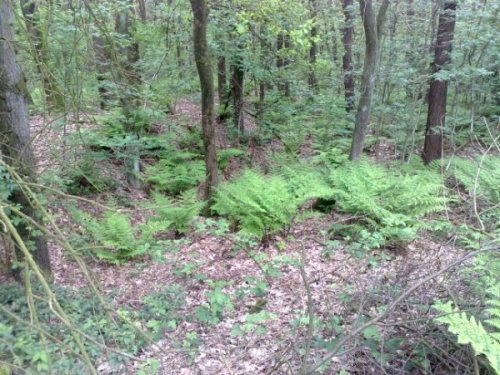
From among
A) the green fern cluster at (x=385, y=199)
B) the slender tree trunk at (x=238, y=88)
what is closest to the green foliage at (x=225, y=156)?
the slender tree trunk at (x=238, y=88)

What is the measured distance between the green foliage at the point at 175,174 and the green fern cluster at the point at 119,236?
88.4 inches

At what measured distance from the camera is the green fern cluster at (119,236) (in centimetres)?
602

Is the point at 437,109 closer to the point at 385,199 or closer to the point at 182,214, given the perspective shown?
the point at 385,199

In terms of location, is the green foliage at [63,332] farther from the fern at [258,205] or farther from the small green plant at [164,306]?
the fern at [258,205]

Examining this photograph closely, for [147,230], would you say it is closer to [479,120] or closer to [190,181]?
[190,181]

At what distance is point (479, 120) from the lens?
452 inches

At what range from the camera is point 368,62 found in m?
7.29

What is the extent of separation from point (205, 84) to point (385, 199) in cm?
316

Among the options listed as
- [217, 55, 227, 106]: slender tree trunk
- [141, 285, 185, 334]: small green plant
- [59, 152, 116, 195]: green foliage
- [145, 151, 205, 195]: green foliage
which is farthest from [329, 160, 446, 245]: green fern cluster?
[217, 55, 227, 106]: slender tree trunk

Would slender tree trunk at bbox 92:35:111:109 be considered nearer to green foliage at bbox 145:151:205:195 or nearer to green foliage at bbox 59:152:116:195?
green foliage at bbox 59:152:116:195

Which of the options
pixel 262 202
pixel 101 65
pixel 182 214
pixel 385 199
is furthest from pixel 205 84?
pixel 385 199

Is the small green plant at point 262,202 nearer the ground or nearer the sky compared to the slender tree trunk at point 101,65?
nearer the ground

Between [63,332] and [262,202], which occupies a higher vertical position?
[262,202]

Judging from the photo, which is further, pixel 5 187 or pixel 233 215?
pixel 233 215
